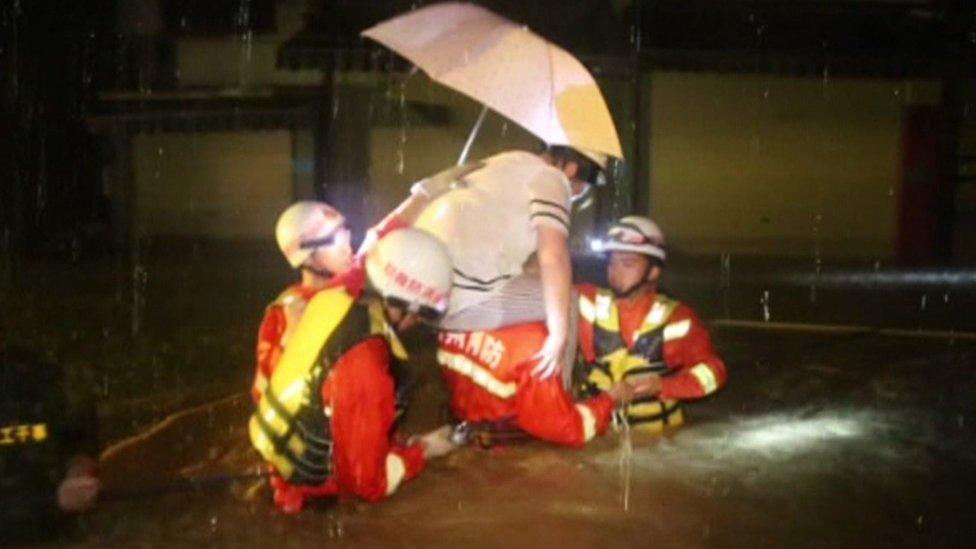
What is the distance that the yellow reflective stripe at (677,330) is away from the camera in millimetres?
6555

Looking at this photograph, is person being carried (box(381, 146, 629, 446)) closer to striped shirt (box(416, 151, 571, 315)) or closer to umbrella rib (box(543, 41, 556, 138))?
striped shirt (box(416, 151, 571, 315))

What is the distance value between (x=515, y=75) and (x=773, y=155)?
1244 cm

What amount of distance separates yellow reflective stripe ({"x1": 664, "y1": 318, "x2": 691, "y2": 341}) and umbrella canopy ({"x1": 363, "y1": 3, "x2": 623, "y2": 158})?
35.2 inches

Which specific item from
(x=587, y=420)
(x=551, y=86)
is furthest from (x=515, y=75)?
(x=587, y=420)

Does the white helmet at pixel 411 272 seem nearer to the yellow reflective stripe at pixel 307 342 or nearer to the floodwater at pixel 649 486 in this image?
the yellow reflective stripe at pixel 307 342

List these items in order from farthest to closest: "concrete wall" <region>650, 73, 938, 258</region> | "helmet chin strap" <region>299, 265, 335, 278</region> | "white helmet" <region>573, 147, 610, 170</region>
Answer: "concrete wall" <region>650, 73, 938, 258</region>, "white helmet" <region>573, 147, 610, 170</region>, "helmet chin strap" <region>299, 265, 335, 278</region>

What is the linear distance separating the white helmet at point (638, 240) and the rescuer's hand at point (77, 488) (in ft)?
8.58

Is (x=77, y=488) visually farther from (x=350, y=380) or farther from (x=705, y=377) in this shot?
(x=705, y=377)

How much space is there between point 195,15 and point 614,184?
280 inches

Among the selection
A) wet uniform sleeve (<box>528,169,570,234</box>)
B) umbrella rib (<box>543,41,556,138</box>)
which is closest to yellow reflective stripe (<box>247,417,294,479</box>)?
wet uniform sleeve (<box>528,169,570,234</box>)

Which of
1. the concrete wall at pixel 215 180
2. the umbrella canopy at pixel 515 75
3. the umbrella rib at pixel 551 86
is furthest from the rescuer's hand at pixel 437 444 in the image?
the concrete wall at pixel 215 180

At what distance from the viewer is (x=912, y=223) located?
48.6ft

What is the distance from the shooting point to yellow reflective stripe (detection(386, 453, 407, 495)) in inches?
213

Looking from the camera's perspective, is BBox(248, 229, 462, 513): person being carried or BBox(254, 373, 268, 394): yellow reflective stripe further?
BBox(254, 373, 268, 394): yellow reflective stripe
